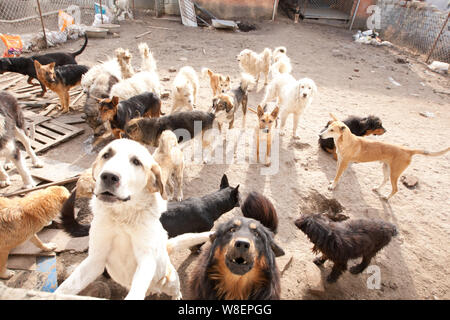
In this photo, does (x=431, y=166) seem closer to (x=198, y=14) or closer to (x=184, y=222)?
(x=184, y=222)

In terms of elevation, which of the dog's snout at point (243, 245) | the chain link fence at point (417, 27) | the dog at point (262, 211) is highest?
the chain link fence at point (417, 27)

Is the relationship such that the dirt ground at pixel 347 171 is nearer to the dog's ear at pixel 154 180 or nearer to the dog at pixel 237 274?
the dog at pixel 237 274

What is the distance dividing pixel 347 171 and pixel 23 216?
5.96 metres

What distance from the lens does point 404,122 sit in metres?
7.78

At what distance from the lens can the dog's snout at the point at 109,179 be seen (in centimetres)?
179

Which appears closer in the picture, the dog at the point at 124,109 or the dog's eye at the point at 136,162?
the dog's eye at the point at 136,162

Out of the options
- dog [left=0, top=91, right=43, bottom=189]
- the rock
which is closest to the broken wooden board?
dog [left=0, top=91, right=43, bottom=189]

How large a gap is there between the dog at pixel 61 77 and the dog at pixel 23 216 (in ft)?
15.0

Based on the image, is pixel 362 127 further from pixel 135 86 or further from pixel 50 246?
pixel 50 246

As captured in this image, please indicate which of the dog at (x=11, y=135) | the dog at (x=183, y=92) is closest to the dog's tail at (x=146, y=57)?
the dog at (x=183, y=92)

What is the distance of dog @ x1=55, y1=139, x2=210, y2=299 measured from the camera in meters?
1.85

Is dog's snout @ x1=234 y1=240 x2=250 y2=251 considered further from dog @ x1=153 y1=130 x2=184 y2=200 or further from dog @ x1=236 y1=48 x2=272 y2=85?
dog @ x1=236 y1=48 x2=272 y2=85

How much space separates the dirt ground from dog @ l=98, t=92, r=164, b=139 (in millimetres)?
909

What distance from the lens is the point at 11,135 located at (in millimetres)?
3875
